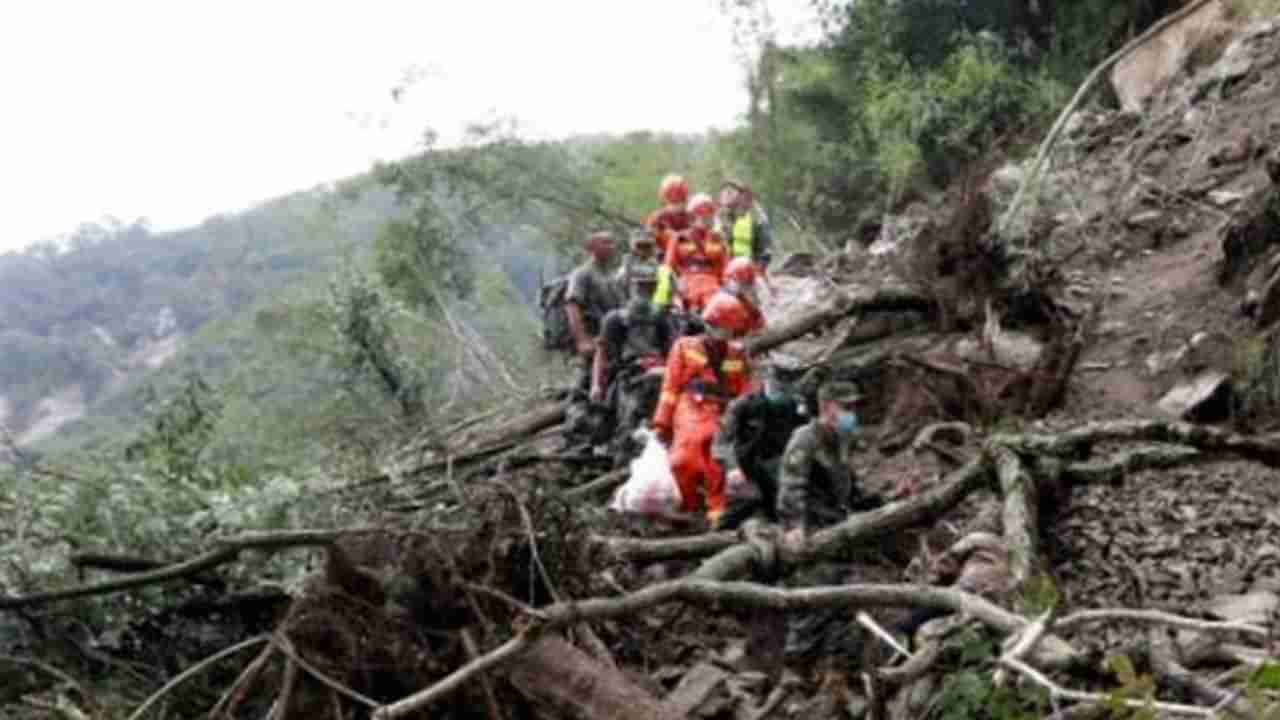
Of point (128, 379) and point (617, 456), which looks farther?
point (128, 379)

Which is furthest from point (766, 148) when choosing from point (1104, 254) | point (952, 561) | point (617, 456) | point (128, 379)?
point (128, 379)

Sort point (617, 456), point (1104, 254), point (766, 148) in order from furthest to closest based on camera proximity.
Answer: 1. point (766, 148)
2. point (1104, 254)
3. point (617, 456)

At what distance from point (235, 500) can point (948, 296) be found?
5.46m

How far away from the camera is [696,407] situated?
27.2ft

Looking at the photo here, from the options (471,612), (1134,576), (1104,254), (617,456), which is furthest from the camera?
(1104,254)

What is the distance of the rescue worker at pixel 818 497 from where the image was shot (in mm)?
6766

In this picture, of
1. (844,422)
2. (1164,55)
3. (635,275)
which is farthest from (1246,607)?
(1164,55)

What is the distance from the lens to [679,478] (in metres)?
8.34

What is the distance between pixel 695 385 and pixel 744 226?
3.32 m

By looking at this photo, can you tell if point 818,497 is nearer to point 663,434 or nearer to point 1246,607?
point 663,434

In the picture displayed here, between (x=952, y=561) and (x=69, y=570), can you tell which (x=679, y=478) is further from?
(x=69, y=570)

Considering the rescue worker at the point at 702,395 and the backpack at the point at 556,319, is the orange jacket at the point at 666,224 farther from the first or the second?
the rescue worker at the point at 702,395

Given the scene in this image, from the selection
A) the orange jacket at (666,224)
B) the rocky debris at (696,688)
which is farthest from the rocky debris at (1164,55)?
the rocky debris at (696,688)

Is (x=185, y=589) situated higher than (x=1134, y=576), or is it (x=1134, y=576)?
(x=185, y=589)
